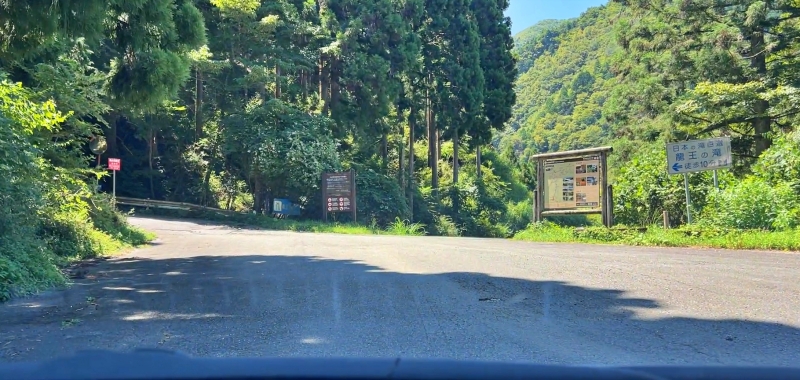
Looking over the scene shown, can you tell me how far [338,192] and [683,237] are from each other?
55.7 feet

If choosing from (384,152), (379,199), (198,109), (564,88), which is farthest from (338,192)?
(564,88)

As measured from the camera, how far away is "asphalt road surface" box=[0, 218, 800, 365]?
19.2 ft

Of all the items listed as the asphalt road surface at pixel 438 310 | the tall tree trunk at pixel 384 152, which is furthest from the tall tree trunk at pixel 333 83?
the asphalt road surface at pixel 438 310

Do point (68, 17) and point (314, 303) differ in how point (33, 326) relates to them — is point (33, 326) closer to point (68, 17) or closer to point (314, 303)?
point (314, 303)

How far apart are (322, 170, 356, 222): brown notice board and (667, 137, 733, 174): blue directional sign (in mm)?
15358

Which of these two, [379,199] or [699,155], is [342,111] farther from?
[699,155]

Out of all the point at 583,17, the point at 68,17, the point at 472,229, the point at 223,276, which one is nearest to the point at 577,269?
the point at 223,276

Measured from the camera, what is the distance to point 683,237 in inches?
643

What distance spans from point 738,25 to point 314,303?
21.0 m

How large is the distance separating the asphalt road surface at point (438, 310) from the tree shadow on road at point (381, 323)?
0.02 m

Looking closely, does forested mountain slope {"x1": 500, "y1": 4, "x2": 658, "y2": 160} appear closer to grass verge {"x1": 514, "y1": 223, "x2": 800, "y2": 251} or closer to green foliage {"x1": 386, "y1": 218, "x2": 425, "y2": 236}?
green foliage {"x1": 386, "y1": 218, "x2": 425, "y2": 236}

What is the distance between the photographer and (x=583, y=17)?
10494 cm

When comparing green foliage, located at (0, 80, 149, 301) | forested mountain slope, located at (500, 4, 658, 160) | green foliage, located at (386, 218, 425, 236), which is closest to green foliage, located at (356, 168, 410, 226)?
green foliage, located at (386, 218, 425, 236)

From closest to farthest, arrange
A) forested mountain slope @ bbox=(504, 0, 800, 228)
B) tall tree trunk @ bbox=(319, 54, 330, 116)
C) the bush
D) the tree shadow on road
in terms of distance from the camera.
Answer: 1. the tree shadow on road
2. the bush
3. forested mountain slope @ bbox=(504, 0, 800, 228)
4. tall tree trunk @ bbox=(319, 54, 330, 116)
